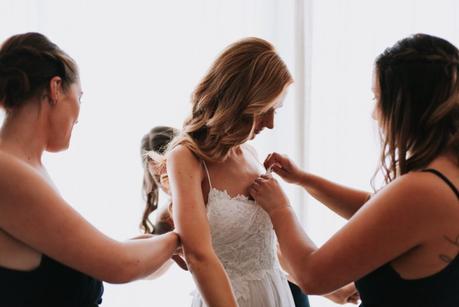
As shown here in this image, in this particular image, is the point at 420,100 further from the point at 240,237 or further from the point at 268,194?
the point at 240,237

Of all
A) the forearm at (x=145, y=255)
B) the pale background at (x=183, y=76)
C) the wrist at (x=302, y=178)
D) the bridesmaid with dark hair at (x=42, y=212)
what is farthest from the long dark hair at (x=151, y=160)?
the bridesmaid with dark hair at (x=42, y=212)

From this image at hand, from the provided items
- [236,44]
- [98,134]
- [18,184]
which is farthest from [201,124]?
[98,134]

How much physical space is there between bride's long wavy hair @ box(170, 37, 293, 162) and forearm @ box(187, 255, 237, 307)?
32cm

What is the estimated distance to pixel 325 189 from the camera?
1884mm

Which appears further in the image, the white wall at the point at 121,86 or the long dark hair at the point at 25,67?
the white wall at the point at 121,86

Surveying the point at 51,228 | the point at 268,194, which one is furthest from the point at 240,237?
the point at 51,228

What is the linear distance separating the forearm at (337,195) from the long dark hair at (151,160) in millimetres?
533

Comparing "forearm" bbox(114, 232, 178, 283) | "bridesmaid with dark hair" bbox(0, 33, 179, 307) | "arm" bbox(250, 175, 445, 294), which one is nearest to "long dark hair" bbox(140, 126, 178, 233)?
"forearm" bbox(114, 232, 178, 283)

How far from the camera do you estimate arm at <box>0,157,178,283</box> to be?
1.21 metres

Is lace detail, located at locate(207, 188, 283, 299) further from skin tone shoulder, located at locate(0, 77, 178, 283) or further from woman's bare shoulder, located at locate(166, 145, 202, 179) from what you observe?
skin tone shoulder, located at locate(0, 77, 178, 283)

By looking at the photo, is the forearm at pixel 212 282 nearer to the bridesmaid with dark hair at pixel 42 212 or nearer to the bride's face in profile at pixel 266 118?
the bridesmaid with dark hair at pixel 42 212

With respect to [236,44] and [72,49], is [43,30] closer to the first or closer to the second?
[72,49]

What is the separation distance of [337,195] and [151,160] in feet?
2.27

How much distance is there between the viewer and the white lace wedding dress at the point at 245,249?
5.62 feet
